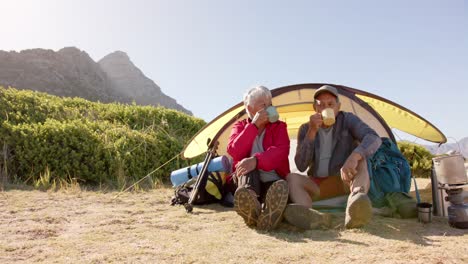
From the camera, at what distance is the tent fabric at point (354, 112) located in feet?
15.5

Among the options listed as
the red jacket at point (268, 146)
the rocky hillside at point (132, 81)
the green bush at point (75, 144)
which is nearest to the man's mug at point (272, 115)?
the red jacket at point (268, 146)

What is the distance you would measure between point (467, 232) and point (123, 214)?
3.11 meters

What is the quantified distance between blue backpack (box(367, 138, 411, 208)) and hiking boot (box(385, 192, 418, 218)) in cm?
7

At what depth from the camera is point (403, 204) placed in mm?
3521

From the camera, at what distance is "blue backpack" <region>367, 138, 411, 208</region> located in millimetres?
3764

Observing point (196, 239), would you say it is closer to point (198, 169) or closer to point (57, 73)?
point (198, 169)

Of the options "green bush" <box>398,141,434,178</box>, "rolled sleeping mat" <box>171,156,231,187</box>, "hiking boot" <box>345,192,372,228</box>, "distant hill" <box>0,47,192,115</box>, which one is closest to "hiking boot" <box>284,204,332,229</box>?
"hiking boot" <box>345,192,372,228</box>

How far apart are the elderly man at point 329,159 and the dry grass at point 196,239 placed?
0.56ft

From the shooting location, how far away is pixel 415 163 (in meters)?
8.15

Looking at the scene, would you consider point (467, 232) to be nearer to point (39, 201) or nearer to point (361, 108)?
point (361, 108)

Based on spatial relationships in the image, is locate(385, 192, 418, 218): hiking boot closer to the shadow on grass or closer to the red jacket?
A: the shadow on grass

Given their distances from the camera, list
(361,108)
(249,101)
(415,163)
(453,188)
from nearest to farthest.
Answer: (453,188), (249,101), (361,108), (415,163)

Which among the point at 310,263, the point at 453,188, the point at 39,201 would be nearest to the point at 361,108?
the point at 453,188

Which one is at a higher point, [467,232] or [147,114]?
[147,114]
